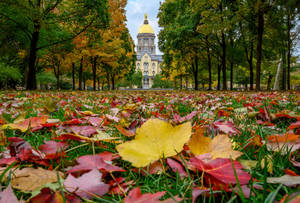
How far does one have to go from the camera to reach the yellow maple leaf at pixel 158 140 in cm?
56

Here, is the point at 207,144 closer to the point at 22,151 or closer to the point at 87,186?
the point at 87,186

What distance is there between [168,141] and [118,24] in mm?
15781

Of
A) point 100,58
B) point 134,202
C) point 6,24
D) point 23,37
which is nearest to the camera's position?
point 134,202

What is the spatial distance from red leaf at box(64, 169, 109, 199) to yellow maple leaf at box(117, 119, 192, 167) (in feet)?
0.43

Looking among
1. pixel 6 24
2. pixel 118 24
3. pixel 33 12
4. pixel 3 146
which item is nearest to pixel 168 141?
pixel 3 146

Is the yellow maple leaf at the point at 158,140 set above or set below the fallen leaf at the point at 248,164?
above

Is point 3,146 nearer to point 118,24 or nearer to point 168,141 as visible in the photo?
point 168,141

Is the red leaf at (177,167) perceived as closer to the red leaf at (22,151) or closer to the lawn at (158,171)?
the lawn at (158,171)

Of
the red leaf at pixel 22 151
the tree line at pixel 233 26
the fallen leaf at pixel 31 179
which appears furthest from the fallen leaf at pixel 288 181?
the tree line at pixel 233 26

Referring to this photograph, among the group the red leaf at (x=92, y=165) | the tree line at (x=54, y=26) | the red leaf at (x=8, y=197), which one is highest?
the tree line at (x=54, y=26)

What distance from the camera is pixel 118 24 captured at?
49.2 feet

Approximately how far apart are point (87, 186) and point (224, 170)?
33 cm

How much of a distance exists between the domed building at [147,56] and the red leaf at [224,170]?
8034 centimetres

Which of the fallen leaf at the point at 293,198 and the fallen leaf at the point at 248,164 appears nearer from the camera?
the fallen leaf at the point at 293,198
